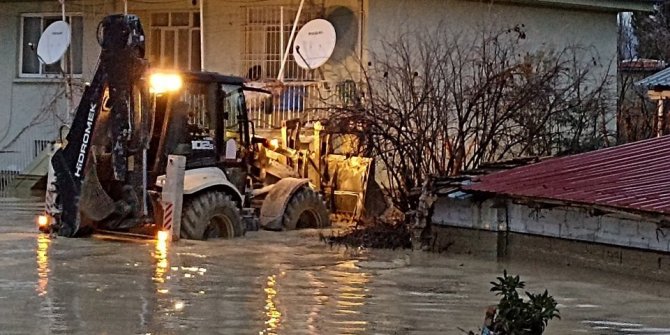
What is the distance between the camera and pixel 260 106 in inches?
973

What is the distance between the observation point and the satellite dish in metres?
28.7

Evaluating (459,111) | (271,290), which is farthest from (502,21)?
(271,290)

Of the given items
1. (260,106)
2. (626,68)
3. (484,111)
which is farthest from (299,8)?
(626,68)

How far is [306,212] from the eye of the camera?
71.8 feet

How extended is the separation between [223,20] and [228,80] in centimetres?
766

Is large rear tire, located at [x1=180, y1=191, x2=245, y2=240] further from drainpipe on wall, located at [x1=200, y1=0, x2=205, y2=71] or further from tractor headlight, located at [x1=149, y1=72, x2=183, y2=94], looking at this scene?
drainpipe on wall, located at [x1=200, y1=0, x2=205, y2=71]

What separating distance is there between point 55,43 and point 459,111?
35.5ft

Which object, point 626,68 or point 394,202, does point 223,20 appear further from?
point 626,68

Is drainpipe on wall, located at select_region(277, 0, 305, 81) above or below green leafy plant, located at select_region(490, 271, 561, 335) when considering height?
above

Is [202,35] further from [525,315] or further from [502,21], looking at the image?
[525,315]

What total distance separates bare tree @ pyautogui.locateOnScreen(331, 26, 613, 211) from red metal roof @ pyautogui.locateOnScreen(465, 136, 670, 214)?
2.56 m

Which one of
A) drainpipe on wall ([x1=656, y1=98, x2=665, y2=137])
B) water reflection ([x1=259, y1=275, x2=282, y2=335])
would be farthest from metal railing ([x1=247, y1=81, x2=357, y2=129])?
water reflection ([x1=259, y1=275, x2=282, y2=335])

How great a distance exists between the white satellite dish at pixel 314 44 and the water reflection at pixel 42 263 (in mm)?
7789

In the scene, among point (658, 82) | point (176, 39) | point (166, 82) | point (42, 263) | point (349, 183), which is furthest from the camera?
point (176, 39)
